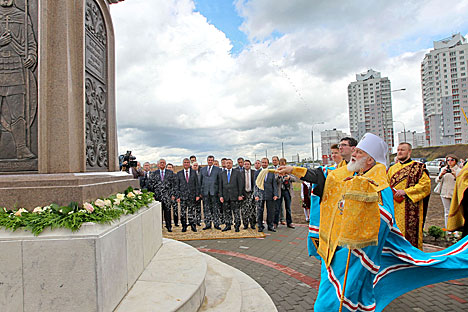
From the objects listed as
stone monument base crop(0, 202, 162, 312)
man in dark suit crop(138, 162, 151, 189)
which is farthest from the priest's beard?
man in dark suit crop(138, 162, 151, 189)

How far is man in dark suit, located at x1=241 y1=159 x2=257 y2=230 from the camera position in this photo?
359 inches

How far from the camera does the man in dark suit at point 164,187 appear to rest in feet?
28.1

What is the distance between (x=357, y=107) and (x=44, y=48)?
159 ft

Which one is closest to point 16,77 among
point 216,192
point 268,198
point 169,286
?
point 169,286

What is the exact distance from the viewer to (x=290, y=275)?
4.94 metres

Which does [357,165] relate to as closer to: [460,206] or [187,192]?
[460,206]

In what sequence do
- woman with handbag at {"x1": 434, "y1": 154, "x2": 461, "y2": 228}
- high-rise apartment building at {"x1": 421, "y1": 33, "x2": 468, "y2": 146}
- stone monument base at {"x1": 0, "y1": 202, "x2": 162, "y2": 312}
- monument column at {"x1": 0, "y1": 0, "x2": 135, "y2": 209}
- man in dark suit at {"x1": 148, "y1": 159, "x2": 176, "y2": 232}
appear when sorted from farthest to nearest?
high-rise apartment building at {"x1": 421, "y1": 33, "x2": 468, "y2": 146}
man in dark suit at {"x1": 148, "y1": 159, "x2": 176, "y2": 232}
woman with handbag at {"x1": 434, "y1": 154, "x2": 461, "y2": 228}
monument column at {"x1": 0, "y1": 0, "x2": 135, "y2": 209}
stone monument base at {"x1": 0, "y1": 202, "x2": 162, "y2": 312}

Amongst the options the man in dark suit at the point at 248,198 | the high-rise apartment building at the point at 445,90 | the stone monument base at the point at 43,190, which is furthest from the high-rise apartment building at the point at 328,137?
the high-rise apartment building at the point at 445,90

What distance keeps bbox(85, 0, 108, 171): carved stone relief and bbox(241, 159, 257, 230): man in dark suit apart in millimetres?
5209

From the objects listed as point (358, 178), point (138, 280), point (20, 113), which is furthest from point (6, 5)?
point (358, 178)

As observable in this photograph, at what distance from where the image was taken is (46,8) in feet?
11.2

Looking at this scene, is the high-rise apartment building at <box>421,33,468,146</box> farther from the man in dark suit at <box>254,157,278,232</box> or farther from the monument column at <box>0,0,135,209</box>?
the monument column at <box>0,0,135,209</box>

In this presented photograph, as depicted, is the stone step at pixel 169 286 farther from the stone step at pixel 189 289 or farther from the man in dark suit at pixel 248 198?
the man in dark suit at pixel 248 198

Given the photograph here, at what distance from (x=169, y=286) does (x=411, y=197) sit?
4555 mm
